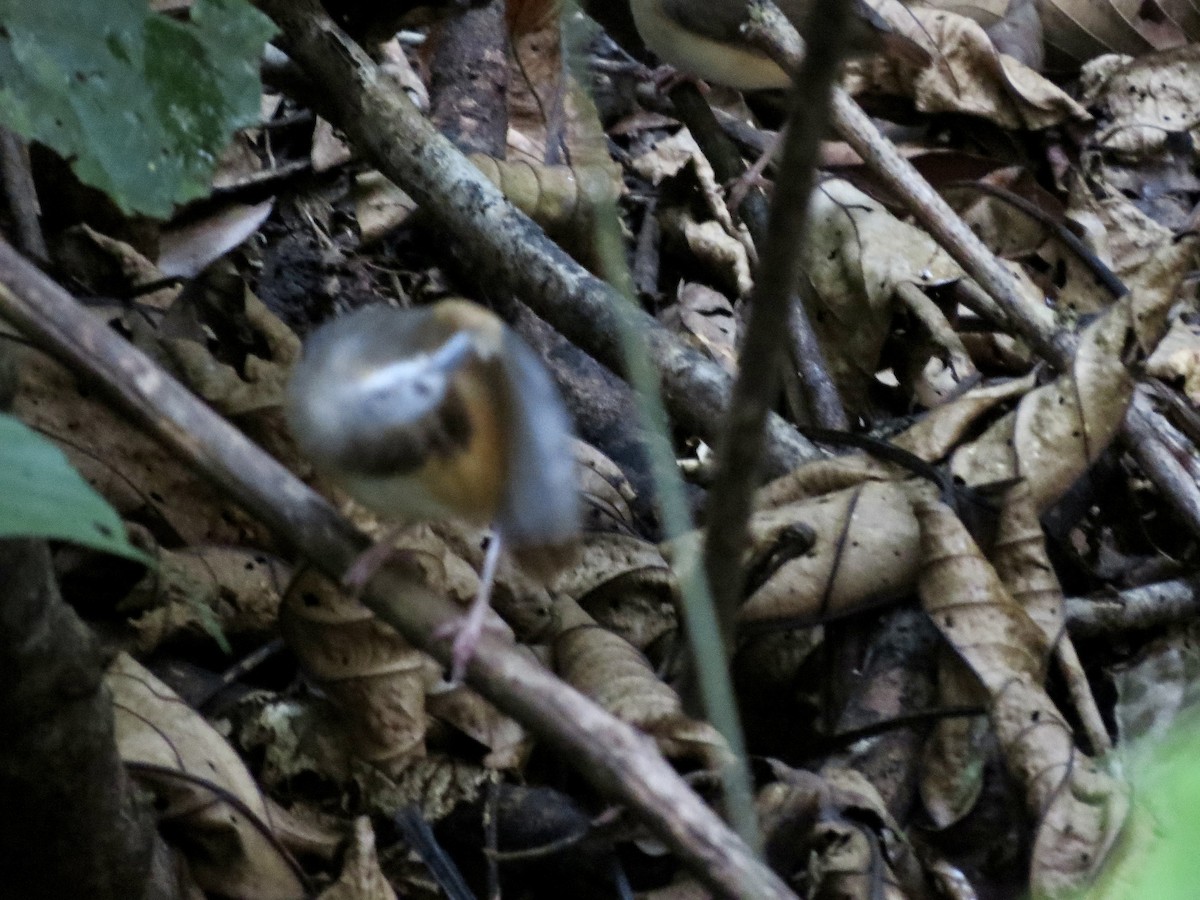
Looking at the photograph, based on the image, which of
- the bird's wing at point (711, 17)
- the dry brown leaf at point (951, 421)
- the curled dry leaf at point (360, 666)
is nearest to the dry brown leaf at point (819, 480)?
the dry brown leaf at point (951, 421)

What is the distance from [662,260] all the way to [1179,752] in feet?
11.6

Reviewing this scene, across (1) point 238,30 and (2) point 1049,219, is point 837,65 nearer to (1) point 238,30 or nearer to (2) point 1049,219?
(1) point 238,30

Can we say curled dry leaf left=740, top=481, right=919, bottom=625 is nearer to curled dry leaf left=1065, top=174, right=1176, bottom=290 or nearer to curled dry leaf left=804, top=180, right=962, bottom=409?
curled dry leaf left=804, top=180, right=962, bottom=409

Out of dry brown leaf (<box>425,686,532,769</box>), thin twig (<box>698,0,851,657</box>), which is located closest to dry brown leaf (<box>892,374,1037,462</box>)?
dry brown leaf (<box>425,686,532,769</box>)

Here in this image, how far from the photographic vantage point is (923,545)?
97.0 inches

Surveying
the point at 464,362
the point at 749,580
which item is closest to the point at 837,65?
the point at 464,362

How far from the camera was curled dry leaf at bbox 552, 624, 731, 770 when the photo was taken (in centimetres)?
186

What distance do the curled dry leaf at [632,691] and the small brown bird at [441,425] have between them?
394 mm

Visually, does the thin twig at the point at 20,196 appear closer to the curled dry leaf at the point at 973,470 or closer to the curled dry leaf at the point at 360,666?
the curled dry leaf at the point at 360,666

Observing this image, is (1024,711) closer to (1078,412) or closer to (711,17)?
(1078,412)

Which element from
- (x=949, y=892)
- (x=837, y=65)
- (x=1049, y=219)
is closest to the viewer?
(x=837, y=65)

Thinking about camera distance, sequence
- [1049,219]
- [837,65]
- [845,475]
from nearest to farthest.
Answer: [837,65]
[845,475]
[1049,219]

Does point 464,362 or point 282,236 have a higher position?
point 464,362

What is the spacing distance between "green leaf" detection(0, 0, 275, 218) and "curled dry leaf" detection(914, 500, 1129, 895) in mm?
1485
